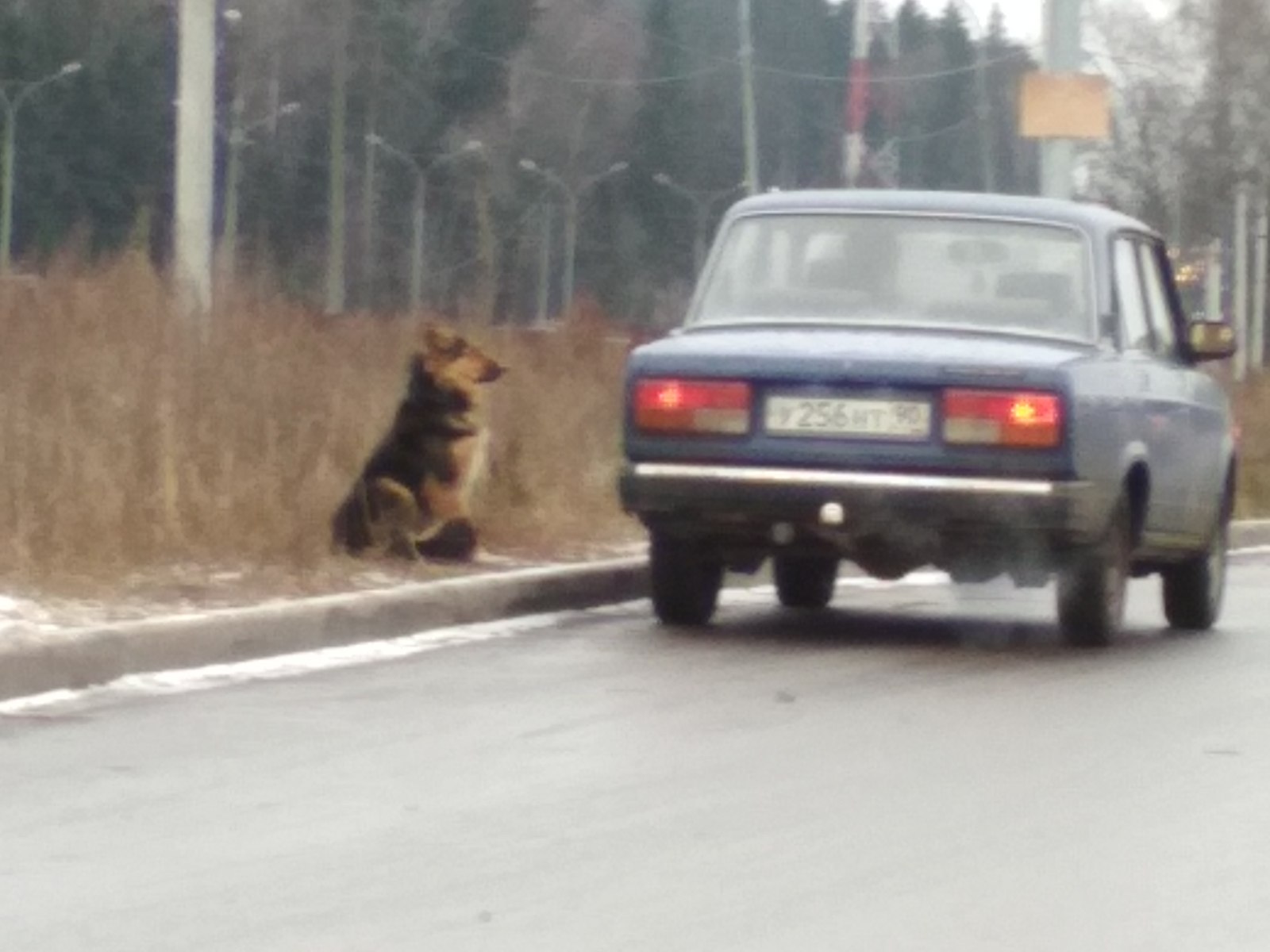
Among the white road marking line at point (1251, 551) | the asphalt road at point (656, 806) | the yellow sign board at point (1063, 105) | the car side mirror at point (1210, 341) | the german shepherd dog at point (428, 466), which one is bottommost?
the white road marking line at point (1251, 551)

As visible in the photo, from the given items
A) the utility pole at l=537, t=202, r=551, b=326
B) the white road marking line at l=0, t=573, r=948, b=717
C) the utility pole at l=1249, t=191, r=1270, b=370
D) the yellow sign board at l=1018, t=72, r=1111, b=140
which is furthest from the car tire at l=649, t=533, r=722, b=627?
the utility pole at l=537, t=202, r=551, b=326

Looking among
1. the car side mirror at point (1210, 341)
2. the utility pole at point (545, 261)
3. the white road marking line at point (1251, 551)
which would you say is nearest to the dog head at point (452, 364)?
the car side mirror at point (1210, 341)

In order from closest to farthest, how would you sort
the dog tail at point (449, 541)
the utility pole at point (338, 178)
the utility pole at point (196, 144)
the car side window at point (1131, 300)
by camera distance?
the car side window at point (1131, 300) < the dog tail at point (449, 541) < the utility pole at point (196, 144) < the utility pole at point (338, 178)

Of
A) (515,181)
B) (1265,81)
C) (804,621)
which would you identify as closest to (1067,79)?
(804,621)

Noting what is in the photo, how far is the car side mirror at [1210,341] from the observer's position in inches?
551

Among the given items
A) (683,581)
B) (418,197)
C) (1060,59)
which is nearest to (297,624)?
(683,581)

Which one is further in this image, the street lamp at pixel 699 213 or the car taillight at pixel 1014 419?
the street lamp at pixel 699 213

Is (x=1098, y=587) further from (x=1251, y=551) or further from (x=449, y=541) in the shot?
(x=1251, y=551)

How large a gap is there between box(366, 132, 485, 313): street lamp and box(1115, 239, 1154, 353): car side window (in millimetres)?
6859

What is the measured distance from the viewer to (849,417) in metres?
12.2

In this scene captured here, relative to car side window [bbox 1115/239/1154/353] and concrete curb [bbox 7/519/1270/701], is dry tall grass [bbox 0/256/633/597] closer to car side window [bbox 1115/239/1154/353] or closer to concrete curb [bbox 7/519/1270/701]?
concrete curb [bbox 7/519/1270/701]

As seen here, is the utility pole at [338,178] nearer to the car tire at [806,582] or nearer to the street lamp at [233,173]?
the street lamp at [233,173]

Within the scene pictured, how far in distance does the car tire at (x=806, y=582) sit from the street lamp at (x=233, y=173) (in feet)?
13.2

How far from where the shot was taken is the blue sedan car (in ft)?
39.7
